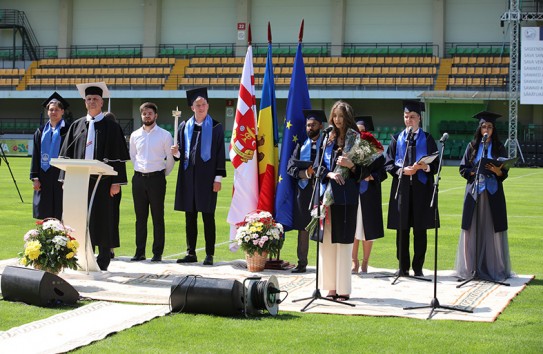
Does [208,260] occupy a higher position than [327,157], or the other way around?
[327,157]

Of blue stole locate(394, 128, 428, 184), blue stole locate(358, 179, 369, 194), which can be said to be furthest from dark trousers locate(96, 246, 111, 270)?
blue stole locate(394, 128, 428, 184)

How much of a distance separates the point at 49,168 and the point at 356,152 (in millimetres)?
4683

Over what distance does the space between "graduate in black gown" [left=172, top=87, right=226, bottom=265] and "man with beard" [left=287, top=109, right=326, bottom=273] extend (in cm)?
119

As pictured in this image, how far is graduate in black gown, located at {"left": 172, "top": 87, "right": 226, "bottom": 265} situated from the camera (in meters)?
11.5

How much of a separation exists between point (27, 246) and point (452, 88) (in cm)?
3881

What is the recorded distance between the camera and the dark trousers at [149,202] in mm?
11711

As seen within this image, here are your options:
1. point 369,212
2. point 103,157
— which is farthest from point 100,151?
point 369,212

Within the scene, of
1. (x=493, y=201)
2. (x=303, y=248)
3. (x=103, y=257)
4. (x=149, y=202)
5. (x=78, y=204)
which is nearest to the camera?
(x=78, y=204)

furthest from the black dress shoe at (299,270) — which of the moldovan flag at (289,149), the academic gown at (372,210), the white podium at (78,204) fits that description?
the white podium at (78,204)

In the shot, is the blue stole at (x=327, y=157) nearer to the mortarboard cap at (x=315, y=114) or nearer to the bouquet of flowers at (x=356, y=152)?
the bouquet of flowers at (x=356, y=152)

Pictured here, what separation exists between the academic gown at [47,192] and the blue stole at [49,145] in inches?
2.0

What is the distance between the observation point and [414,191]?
34.5 ft

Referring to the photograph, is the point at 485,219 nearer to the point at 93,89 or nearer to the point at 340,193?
the point at 340,193

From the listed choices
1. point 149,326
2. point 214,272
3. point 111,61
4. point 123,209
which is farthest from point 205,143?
point 111,61
